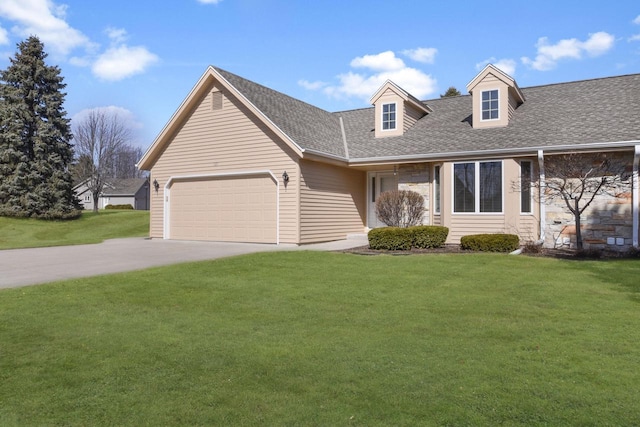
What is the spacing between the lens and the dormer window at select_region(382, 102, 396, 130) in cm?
1850

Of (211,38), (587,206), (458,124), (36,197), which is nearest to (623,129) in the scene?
(587,206)

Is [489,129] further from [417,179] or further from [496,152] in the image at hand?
[417,179]

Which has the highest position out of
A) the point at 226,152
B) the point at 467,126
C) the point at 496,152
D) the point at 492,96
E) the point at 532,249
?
the point at 492,96

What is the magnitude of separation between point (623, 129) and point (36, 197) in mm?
31900

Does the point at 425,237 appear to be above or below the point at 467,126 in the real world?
below

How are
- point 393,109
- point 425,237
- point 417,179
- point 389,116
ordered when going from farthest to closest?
point 389,116
point 393,109
point 417,179
point 425,237

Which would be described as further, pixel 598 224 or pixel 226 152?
pixel 226 152

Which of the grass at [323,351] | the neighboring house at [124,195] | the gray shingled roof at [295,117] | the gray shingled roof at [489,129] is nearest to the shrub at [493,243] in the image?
the gray shingled roof at [489,129]

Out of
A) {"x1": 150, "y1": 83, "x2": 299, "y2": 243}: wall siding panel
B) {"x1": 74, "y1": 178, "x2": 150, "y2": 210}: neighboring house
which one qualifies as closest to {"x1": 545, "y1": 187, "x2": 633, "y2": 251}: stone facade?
{"x1": 150, "y1": 83, "x2": 299, "y2": 243}: wall siding panel

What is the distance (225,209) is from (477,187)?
9.01 meters

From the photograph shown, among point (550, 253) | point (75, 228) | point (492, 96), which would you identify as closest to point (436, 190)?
point (492, 96)

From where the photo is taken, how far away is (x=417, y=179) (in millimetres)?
16797

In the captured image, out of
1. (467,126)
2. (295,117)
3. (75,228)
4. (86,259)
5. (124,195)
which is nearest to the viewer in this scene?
(86,259)

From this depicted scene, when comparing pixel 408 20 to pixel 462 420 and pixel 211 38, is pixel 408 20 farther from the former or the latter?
pixel 462 420
